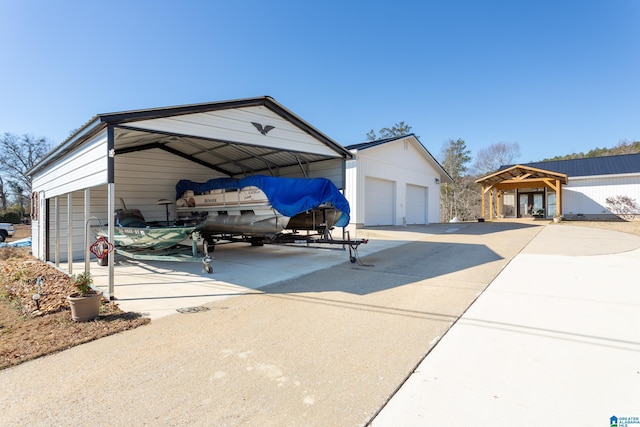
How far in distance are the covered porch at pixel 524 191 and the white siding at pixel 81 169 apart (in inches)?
830

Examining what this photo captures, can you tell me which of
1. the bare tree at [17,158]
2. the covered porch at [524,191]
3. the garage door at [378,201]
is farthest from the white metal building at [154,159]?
the bare tree at [17,158]

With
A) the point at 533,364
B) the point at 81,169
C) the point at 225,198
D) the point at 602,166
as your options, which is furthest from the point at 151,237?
the point at 602,166

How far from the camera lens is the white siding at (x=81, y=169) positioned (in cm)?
528

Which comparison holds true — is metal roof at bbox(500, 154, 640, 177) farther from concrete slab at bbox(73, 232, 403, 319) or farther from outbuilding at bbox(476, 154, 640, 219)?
concrete slab at bbox(73, 232, 403, 319)

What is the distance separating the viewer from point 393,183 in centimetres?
1694

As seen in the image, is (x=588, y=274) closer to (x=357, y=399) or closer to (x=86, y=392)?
(x=357, y=399)

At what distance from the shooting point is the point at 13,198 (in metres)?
37.0

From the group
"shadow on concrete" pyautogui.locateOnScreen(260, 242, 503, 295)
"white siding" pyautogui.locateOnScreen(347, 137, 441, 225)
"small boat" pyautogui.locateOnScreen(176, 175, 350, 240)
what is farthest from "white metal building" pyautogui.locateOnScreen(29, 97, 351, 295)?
"white siding" pyautogui.locateOnScreen(347, 137, 441, 225)

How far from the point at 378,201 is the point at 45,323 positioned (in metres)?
13.7

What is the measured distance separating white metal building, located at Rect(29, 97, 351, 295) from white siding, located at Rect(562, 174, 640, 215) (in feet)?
68.4

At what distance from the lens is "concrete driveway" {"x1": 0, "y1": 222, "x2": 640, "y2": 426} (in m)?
2.21

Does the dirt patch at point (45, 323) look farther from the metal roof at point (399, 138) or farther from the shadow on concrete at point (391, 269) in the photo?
the metal roof at point (399, 138)

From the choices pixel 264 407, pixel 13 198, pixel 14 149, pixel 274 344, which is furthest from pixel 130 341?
pixel 13 198

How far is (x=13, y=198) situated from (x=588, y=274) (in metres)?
51.2
